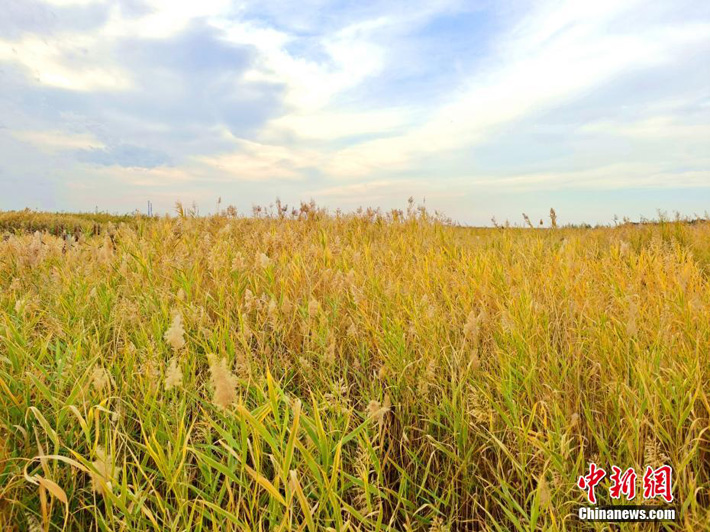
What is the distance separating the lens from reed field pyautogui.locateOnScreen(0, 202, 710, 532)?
157cm

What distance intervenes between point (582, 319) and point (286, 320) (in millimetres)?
1746

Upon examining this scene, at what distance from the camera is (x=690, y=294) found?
2.96 metres

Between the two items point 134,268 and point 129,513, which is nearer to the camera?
point 129,513

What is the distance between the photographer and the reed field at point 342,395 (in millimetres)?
1570

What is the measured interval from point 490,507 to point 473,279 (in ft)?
5.57

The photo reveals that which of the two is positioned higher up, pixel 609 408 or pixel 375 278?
pixel 375 278

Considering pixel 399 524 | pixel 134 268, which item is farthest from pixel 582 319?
pixel 134 268

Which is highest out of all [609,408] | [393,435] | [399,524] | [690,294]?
[690,294]

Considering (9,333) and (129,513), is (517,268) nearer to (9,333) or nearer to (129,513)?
(129,513)

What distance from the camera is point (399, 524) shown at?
5.93ft

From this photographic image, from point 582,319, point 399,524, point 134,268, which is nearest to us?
point 399,524

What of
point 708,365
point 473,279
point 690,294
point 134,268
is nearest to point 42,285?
point 134,268

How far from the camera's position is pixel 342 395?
2.43 meters

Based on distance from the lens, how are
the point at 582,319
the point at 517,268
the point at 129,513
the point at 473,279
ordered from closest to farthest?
the point at 129,513
the point at 582,319
the point at 473,279
the point at 517,268
